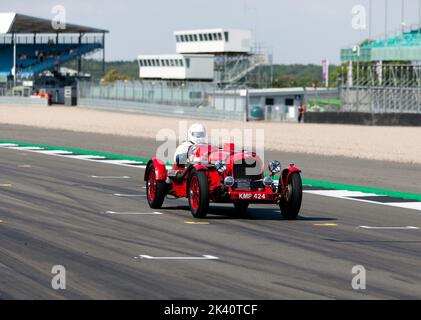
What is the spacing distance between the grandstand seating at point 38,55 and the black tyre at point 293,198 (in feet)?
267

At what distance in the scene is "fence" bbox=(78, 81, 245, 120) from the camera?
56.0 m

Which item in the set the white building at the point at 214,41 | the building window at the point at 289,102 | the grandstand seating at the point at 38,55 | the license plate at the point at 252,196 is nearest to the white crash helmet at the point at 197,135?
the license plate at the point at 252,196

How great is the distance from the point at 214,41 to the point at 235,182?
103 meters

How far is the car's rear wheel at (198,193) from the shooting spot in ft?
46.6

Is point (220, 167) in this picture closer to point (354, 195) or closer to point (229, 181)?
point (229, 181)

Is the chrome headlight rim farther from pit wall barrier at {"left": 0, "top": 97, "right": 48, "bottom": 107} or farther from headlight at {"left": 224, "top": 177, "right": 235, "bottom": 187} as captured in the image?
pit wall barrier at {"left": 0, "top": 97, "right": 48, "bottom": 107}

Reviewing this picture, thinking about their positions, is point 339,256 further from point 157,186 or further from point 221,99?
point 221,99

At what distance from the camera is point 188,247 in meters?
11.9

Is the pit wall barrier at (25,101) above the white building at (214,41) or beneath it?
beneath

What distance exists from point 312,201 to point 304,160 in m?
9.98

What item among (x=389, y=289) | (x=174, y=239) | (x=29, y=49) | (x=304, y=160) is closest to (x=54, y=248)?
(x=174, y=239)

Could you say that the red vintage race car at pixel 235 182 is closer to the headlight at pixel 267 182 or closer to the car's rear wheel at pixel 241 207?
the headlight at pixel 267 182

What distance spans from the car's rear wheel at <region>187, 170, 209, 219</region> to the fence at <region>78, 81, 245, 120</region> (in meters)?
38.9

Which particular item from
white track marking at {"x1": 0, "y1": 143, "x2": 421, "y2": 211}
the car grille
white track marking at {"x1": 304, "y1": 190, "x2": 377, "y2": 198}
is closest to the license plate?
the car grille
